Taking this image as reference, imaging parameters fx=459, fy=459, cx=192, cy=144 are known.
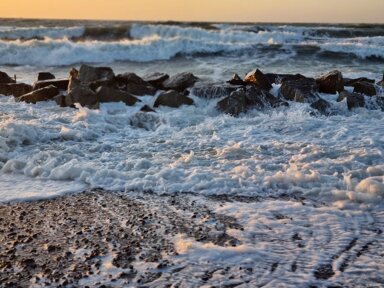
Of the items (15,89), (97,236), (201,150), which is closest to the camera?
(97,236)

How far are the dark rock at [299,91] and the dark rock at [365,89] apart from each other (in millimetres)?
847

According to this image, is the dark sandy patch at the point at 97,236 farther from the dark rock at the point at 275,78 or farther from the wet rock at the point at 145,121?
the dark rock at the point at 275,78

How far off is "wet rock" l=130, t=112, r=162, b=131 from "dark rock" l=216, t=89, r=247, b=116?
49.3 inches

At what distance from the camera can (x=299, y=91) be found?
8461mm

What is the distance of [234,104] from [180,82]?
1.98 m

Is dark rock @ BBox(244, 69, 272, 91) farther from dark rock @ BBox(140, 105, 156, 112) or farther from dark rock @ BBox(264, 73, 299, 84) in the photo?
dark rock @ BBox(140, 105, 156, 112)

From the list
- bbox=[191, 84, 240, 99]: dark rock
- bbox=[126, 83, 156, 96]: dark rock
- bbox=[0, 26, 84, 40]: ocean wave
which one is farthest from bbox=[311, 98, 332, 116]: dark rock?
bbox=[0, 26, 84, 40]: ocean wave

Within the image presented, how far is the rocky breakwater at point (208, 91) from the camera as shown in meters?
7.96

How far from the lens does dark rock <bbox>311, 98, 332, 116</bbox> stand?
7.80m

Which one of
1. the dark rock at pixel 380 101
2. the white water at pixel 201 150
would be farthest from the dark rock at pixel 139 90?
the dark rock at pixel 380 101

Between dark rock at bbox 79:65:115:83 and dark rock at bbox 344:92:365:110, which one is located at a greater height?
dark rock at bbox 79:65:115:83

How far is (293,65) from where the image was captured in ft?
51.0

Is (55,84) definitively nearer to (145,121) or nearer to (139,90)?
(139,90)

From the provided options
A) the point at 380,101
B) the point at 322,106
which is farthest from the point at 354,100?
the point at 322,106
